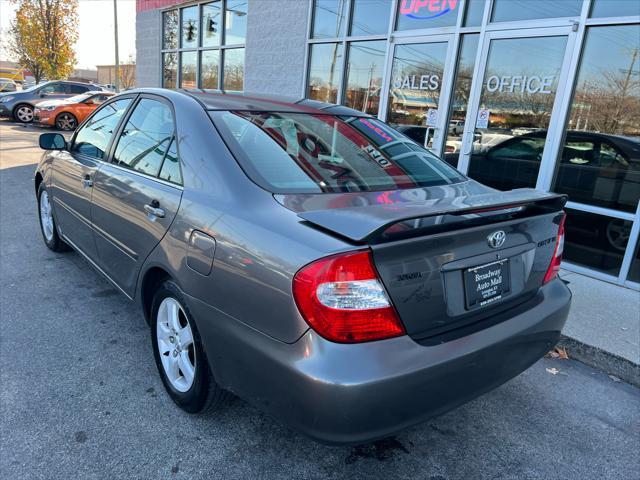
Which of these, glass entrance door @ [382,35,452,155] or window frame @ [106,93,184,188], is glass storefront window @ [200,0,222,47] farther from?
window frame @ [106,93,184,188]

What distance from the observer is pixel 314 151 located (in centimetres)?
254

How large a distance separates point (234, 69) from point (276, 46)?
187 centimetres

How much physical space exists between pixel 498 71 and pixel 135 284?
468 cm

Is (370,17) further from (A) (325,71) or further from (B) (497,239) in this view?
(B) (497,239)

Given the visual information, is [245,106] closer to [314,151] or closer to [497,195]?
[314,151]

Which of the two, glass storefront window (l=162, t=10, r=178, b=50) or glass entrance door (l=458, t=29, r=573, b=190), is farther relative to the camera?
glass storefront window (l=162, t=10, r=178, b=50)

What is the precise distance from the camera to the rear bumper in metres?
1.66

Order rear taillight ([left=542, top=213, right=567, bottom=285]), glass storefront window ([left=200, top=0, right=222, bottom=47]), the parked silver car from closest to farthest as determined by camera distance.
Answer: rear taillight ([left=542, top=213, right=567, bottom=285]), glass storefront window ([left=200, top=0, right=222, bottom=47]), the parked silver car

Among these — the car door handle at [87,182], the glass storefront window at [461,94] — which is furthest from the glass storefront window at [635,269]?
the car door handle at [87,182]

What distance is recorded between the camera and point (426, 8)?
639 centimetres

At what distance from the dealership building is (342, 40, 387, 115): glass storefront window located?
0.02 meters

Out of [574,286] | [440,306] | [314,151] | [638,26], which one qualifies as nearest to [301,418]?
[440,306]

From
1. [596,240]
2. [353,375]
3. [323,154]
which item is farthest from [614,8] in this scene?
[353,375]

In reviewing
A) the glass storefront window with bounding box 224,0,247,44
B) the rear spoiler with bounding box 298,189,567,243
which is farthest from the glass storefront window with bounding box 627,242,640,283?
the glass storefront window with bounding box 224,0,247,44
